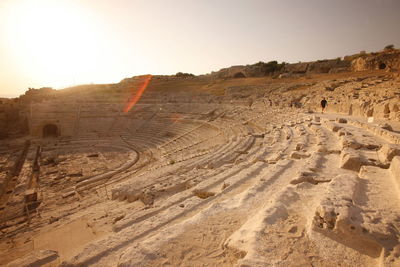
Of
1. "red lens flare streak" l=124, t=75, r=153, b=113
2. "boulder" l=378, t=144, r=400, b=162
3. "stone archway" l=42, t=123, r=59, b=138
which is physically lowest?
"stone archway" l=42, t=123, r=59, b=138

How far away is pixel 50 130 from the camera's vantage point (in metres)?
25.6

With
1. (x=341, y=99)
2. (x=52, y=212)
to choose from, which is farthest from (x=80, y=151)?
(x=341, y=99)

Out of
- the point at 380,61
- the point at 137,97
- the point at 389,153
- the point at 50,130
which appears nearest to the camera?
the point at 389,153

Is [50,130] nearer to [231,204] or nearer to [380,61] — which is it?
[231,204]

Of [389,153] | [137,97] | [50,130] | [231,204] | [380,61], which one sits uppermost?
[380,61]

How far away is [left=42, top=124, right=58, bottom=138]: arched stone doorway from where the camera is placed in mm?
24906

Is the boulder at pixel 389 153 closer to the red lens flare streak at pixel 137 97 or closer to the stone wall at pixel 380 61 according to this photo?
the red lens flare streak at pixel 137 97

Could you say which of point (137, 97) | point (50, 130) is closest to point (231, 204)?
point (50, 130)

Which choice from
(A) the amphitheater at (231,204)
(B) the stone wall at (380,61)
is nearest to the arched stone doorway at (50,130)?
(A) the amphitheater at (231,204)

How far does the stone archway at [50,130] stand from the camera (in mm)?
24797

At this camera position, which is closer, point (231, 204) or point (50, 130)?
point (231, 204)

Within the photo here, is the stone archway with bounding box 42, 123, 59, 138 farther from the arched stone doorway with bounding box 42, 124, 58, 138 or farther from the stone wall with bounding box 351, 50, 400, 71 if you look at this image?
the stone wall with bounding box 351, 50, 400, 71

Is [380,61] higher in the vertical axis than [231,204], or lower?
higher

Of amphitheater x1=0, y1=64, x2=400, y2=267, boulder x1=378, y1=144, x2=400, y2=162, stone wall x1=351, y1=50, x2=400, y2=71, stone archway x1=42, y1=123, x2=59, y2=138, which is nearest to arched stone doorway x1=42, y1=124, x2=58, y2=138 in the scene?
stone archway x1=42, y1=123, x2=59, y2=138
